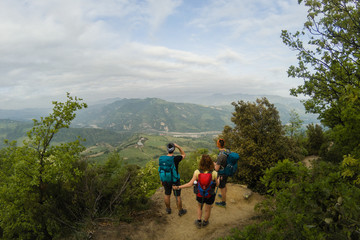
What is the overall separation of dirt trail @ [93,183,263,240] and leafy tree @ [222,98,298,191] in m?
3.34

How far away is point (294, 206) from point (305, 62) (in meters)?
11.4

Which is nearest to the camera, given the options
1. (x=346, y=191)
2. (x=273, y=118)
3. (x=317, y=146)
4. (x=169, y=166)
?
(x=346, y=191)

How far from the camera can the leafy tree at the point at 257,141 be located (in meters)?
12.3

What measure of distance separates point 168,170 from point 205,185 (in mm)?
1647

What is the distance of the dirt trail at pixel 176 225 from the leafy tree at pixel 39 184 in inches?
88.2

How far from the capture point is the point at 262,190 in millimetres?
12203

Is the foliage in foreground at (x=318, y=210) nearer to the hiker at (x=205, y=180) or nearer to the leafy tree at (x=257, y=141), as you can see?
the hiker at (x=205, y=180)

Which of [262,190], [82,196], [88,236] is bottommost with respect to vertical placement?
[262,190]

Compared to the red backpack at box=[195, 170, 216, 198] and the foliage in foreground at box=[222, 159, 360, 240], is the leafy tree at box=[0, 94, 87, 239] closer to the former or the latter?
the red backpack at box=[195, 170, 216, 198]

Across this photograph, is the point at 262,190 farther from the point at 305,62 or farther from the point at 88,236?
the point at 88,236

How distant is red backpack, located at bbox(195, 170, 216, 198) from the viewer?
6039 millimetres

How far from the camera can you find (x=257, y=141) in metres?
13.1

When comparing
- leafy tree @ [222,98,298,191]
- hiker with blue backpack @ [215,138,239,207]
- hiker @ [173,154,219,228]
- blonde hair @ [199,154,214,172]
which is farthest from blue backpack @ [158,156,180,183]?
leafy tree @ [222,98,298,191]

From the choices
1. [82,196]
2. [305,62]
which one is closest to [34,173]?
[82,196]
